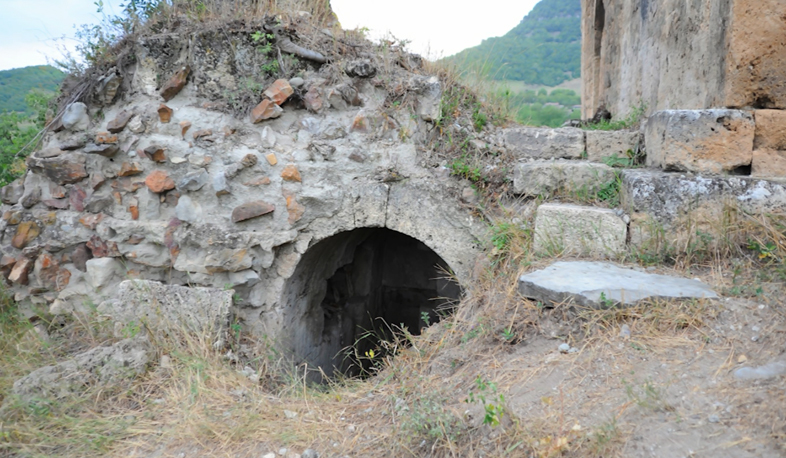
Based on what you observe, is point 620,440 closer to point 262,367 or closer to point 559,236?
point 559,236

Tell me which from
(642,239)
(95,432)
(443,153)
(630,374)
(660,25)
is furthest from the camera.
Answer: (660,25)

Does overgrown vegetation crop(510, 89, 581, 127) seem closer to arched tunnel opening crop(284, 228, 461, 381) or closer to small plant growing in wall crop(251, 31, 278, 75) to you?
arched tunnel opening crop(284, 228, 461, 381)

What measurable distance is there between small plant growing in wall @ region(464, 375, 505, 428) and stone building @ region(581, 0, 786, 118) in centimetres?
207

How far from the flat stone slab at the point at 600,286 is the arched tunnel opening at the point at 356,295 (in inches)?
27.0

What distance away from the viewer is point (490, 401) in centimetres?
188

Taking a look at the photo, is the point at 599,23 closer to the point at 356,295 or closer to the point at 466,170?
the point at 466,170

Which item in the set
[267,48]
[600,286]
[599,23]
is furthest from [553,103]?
[600,286]

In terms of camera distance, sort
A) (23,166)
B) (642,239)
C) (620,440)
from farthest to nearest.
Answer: (23,166)
(642,239)
(620,440)

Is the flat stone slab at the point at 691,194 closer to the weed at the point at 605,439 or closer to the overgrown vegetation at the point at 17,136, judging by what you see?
the weed at the point at 605,439

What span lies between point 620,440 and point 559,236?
54.1 inches

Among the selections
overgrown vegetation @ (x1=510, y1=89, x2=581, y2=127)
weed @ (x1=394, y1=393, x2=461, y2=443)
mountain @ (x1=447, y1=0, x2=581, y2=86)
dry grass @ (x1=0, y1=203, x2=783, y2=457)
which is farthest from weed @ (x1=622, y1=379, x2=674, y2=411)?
mountain @ (x1=447, y1=0, x2=581, y2=86)

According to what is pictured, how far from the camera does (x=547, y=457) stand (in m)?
1.50

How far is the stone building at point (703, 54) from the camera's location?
2.50 m

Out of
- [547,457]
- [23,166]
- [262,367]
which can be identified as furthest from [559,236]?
[23,166]
